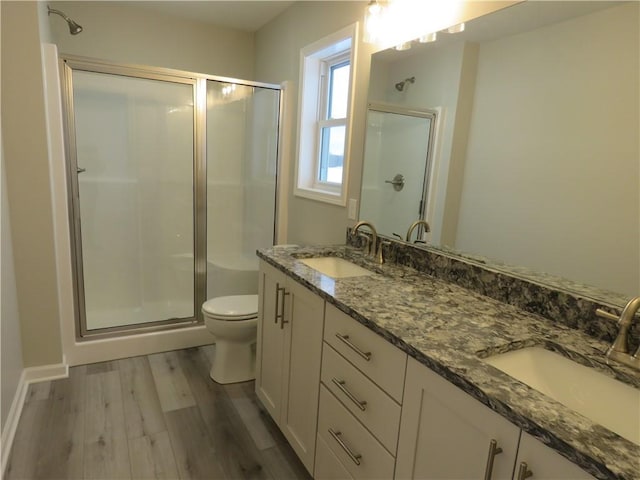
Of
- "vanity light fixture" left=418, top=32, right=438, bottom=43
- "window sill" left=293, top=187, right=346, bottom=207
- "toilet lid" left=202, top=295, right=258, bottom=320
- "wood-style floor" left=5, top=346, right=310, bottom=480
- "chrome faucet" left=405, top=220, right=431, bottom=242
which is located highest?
"vanity light fixture" left=418, top=32, right=438, bottom=43

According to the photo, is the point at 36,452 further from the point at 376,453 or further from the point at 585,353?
the point at 585,353

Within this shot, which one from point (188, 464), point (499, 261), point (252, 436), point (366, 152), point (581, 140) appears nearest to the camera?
point (581, 140)

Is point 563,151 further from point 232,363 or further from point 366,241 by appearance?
point 232,363

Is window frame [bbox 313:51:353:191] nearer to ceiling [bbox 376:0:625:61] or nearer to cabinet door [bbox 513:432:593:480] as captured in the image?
ceiling [bbox 376:0:625:61]

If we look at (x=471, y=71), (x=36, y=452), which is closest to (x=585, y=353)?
(x=471, y=71)

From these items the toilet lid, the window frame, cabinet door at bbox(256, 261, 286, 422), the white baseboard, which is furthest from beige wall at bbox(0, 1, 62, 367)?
the window frame

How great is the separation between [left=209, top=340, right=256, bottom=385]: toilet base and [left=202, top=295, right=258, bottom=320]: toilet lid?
0.65 ft

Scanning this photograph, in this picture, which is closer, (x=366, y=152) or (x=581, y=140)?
(x=581, y=140)

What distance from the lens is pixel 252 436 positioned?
76.8 inches

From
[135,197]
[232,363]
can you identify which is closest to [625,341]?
[232,363]

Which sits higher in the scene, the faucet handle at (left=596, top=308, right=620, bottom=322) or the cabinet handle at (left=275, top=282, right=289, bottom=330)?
the faucet handle at (left=596, top=308, right=620, bottom=322)

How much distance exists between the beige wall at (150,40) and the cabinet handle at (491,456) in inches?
134

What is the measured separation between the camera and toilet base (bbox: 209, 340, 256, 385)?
2.39 meters

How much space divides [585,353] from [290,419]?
48.4 inches
